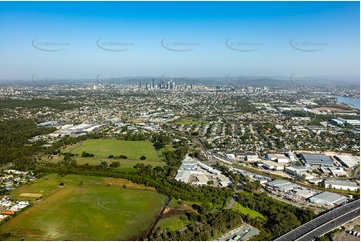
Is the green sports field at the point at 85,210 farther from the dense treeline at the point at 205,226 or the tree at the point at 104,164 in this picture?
the tree at the point at 104,164

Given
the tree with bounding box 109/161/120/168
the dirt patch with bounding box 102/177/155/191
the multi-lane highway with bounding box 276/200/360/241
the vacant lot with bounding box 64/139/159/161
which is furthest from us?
the vacant lot with bounding box 64/139/159/161

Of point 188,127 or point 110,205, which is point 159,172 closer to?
point 110,205

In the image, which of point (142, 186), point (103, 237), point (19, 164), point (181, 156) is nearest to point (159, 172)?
point (142, 186)

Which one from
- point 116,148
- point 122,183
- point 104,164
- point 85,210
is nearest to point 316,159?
point 122,183

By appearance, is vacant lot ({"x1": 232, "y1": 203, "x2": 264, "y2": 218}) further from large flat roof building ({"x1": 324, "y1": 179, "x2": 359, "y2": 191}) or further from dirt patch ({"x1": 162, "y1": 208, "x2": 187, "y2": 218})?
large flat roof building ({"x1": 324, "y1": 179, "x2": 359, "y2": 191})

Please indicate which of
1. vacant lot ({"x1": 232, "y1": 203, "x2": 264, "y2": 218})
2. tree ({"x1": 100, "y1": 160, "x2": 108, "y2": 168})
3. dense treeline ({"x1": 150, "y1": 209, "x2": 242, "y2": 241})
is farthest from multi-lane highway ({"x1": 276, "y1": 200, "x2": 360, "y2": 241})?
tree ({"x1": 100, "y1": 160, "x2": 108, "y2": 168})

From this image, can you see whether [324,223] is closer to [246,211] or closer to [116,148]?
[246,211]

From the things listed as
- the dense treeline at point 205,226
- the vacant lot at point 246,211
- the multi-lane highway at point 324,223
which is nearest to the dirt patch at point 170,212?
the dense treeline at point 205,226
